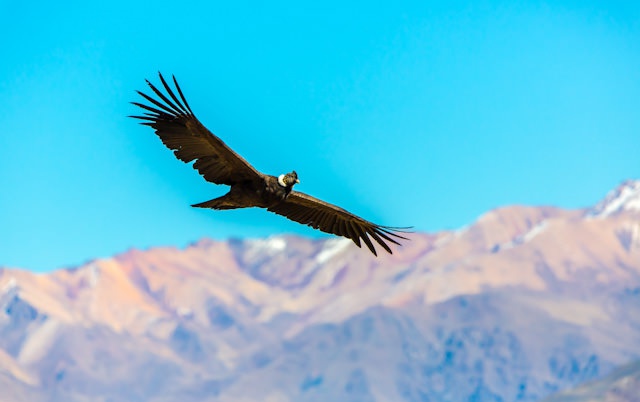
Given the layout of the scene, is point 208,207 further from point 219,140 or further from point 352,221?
point 352,221

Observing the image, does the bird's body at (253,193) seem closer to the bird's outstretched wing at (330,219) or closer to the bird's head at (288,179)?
the bird's head at (288,179)

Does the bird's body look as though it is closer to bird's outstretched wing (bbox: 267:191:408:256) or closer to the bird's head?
the bird's head

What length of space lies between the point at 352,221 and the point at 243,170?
5454 mm

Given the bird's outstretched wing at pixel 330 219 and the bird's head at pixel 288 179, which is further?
the bird's outstretched wing at pixel 330 219

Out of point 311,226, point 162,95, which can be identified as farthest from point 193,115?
point 311,226

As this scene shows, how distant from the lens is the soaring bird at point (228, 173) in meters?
31.0

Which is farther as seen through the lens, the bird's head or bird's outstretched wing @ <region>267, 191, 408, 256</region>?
bird's outstretched wing @ <region>267, 191, 408, 256</region>

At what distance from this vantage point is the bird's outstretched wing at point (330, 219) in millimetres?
35469

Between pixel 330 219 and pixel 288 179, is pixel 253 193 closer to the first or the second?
pixel 288 179

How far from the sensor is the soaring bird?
31031mm

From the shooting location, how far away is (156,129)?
31.3m

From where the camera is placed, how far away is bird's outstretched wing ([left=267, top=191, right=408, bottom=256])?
35.5 meters

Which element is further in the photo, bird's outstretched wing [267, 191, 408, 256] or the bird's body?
bird's outstretched wing [267, 191, 408, 256]

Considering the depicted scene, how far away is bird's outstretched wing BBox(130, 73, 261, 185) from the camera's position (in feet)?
101
